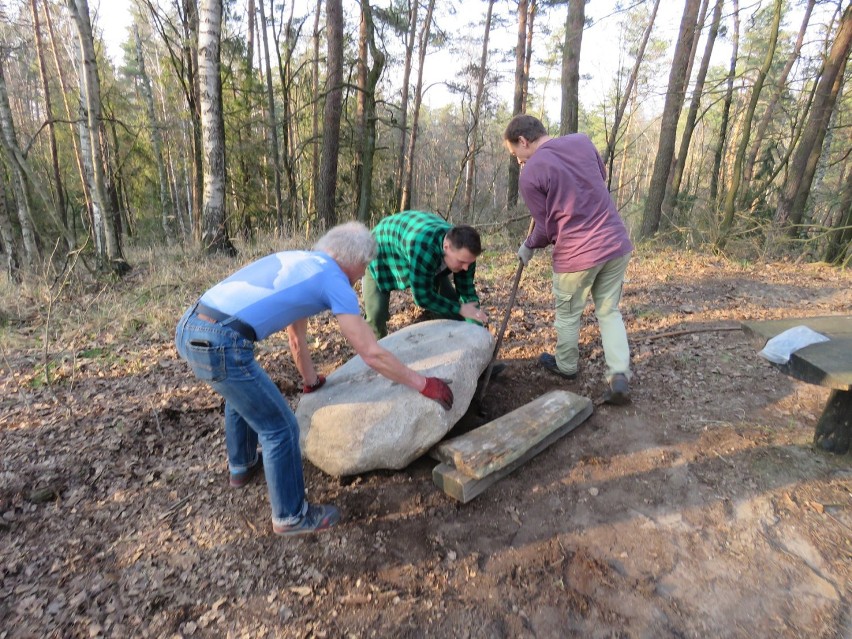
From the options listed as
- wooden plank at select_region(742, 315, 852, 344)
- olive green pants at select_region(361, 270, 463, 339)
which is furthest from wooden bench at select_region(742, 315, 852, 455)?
olive green pants at select_region(361, 270, 463, 339)

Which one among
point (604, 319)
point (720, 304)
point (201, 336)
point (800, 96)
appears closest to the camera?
point (201, 336)

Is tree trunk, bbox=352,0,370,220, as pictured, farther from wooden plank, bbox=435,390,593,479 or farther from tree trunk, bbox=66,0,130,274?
wooden plank, bbox=435,390,593,479

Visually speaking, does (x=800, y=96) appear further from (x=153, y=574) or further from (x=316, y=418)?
(x=153, y=574)

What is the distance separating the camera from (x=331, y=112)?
30.0 ft

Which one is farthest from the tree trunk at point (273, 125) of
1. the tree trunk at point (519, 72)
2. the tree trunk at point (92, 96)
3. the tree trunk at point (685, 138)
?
the tree trunk at point (685, 138)

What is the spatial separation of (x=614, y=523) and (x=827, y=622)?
2.74 feet

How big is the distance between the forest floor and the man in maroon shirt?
58 centimetres

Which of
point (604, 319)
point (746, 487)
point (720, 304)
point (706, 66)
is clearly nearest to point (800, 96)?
point (706, 66)

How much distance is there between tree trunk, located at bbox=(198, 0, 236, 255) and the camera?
671cm

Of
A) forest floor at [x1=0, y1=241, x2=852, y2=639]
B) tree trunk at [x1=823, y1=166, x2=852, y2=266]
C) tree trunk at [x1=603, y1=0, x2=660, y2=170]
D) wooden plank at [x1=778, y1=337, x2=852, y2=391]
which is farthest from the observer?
tree trunk at [x1=603, y1=0, x2=660, y2=170]

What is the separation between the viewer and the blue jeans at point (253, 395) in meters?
2.02

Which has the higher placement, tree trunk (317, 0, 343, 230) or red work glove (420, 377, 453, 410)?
tree trunk (317, 0, 343, 230)

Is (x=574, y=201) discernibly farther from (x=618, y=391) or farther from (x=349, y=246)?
(x=349, y=246)

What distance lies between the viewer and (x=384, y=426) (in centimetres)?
258
